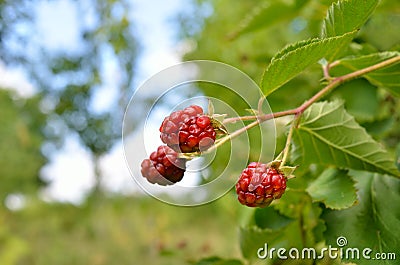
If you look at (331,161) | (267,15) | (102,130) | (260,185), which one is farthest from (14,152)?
(260,185)

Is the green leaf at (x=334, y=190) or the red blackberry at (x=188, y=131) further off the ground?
the green leaf at (x=334, y=190)

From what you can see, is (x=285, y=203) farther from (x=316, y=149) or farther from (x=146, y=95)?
(x=146, y=95)

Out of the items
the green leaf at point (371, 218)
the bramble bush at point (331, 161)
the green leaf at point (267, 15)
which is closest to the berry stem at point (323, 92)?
the bramble bush at point (331, 161)

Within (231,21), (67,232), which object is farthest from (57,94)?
(231,21)

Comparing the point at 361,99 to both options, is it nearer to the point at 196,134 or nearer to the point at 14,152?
the point at 196,134

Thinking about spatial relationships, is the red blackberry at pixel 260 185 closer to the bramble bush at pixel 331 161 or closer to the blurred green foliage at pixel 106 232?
the bramble bush at pixel 331 161
